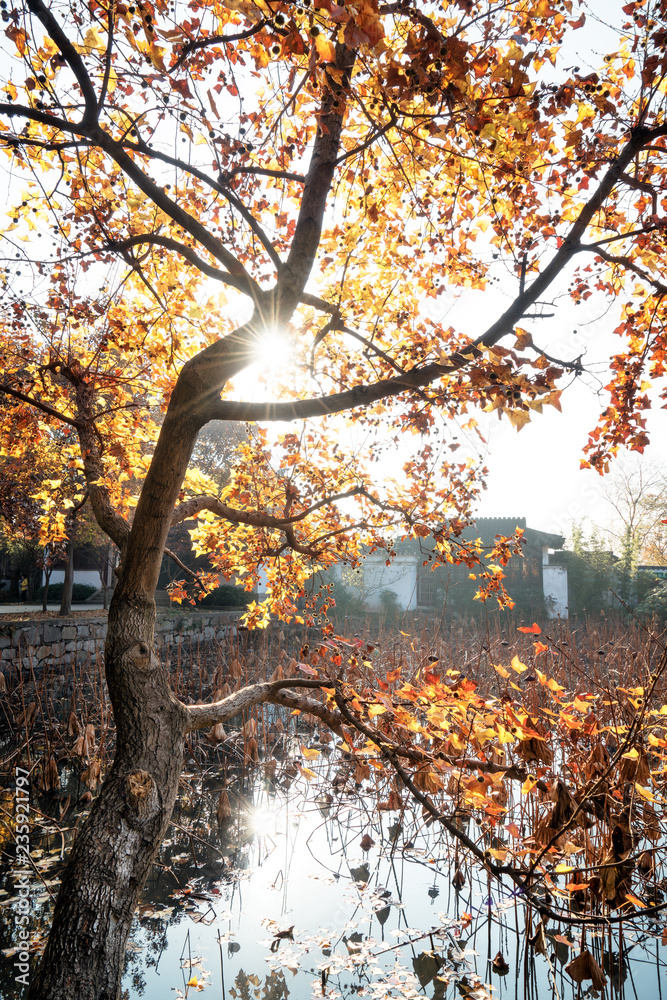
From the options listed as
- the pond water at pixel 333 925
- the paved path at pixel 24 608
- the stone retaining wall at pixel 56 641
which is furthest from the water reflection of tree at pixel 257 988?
the paved path at pixel 24 608

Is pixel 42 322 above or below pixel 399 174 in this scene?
below

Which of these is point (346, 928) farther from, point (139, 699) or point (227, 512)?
point (227, 512)

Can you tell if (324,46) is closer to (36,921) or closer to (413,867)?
(36,921)

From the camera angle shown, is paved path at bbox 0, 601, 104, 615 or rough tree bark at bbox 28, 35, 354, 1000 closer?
rough tree bark at bbox 28, 35, 354, 1000

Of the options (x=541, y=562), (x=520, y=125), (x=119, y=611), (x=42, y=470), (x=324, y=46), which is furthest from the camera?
(x=541, y=562)

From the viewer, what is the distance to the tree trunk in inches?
74.2

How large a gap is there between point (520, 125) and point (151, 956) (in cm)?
478

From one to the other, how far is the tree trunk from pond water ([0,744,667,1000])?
0.88 m

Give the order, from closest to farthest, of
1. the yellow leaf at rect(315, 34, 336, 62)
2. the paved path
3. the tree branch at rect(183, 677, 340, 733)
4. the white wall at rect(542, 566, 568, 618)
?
the yellow leaf at rect(315, 34, 336, 62) → the tree branch at rect(183, 677, 340, 733) → the paved path → the white wall at rect(542, 566, 568, 618)

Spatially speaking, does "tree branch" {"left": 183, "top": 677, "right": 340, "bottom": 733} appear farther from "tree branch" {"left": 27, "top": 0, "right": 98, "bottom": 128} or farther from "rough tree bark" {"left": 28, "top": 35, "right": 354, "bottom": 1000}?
"tree branch" {"left": 27, "top": 0, "right": 98, "bottom": 128}

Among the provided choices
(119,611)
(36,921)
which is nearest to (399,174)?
(119,611)

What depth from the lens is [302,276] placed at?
8.56 feet

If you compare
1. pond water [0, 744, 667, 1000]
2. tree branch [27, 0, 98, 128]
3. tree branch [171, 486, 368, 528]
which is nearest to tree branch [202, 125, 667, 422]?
tree branch [171, 486, 368, 528]

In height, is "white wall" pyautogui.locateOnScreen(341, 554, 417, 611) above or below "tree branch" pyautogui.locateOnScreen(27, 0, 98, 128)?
below
